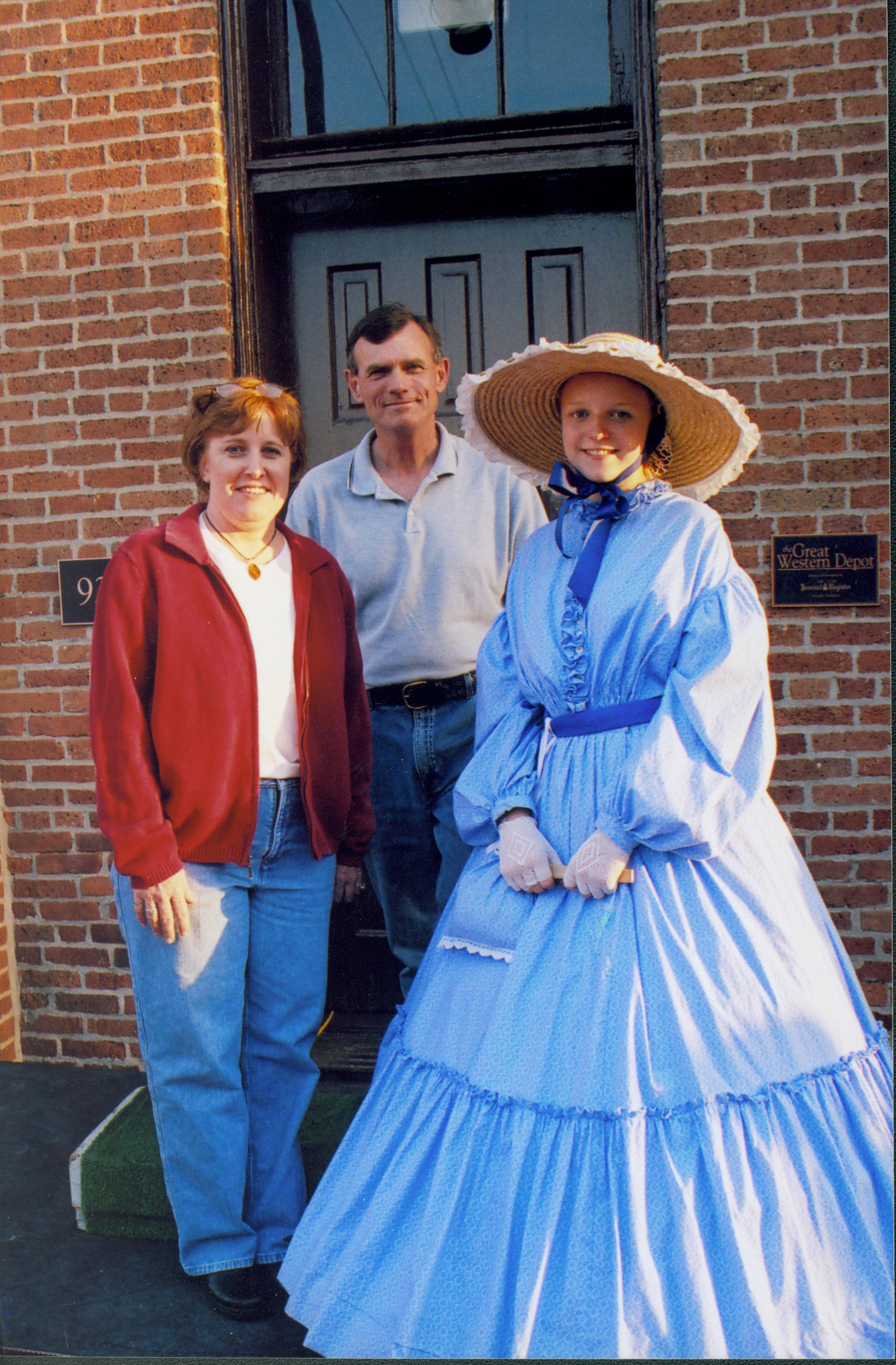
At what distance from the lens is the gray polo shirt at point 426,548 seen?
2535 mm

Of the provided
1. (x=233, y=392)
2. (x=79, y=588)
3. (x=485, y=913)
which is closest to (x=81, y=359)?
(x=79, y=588)

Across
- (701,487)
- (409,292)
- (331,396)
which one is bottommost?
(701,487)

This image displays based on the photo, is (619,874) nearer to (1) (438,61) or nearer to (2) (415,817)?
(2) (415,817)

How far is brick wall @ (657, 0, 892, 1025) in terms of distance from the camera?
8.83 ft

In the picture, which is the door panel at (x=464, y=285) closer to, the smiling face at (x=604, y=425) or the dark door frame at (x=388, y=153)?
the dark door frame at (x=388, y=153)

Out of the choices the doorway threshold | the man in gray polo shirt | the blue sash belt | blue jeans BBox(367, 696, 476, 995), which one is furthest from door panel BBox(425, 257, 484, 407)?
the doorway threshold

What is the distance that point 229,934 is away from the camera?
2.08 m

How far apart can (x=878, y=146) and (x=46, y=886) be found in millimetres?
3234

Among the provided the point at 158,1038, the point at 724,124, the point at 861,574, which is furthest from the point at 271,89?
the point at 158,1038

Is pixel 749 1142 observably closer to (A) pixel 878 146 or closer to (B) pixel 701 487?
(B) pixel 701 487

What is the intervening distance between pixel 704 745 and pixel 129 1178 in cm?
175

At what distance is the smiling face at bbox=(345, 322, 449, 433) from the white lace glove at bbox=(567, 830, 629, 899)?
1228 millimetres

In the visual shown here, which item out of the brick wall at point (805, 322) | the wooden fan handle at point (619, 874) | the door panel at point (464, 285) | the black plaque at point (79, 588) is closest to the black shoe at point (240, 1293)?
the wooden fan handle at point (619, 874)

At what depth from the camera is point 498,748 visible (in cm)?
201
